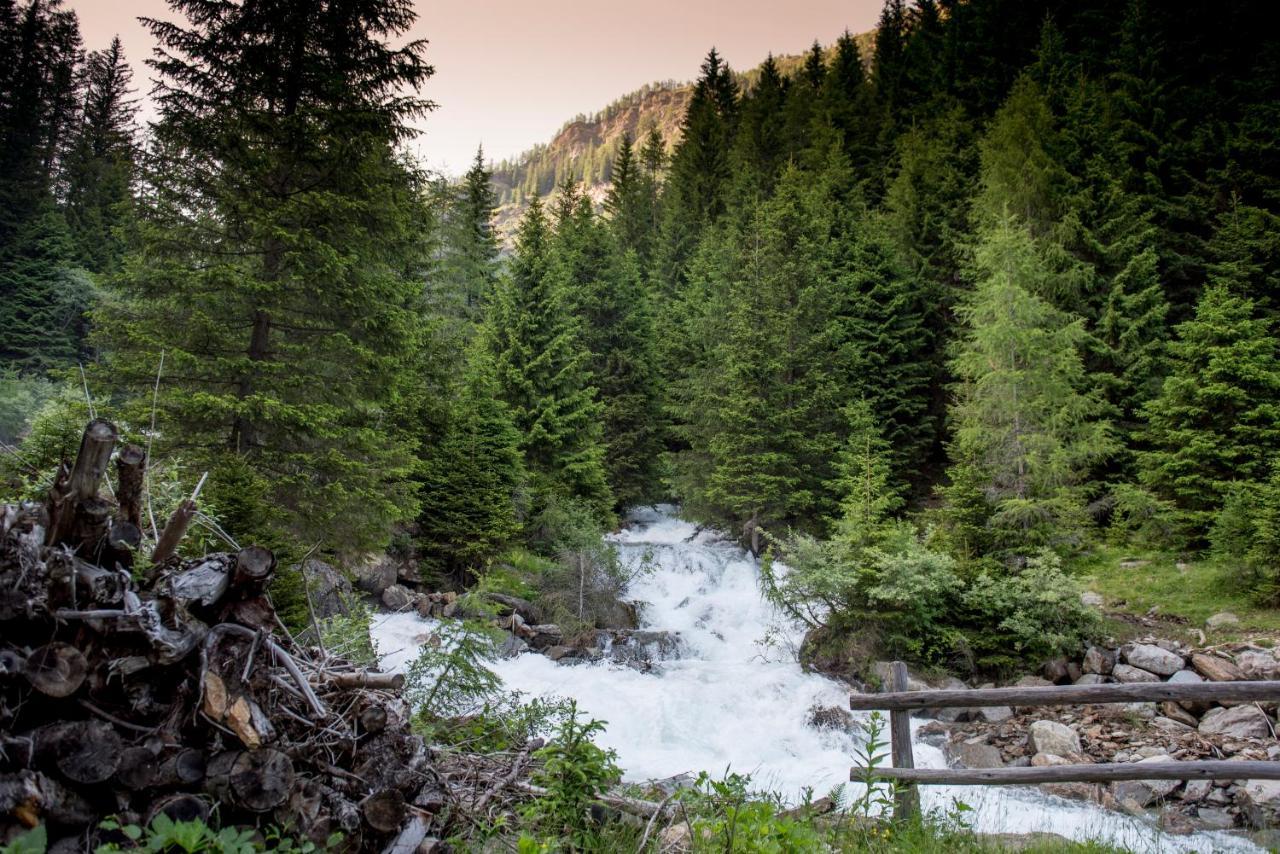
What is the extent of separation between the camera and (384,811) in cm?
280

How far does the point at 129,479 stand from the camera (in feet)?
8.92

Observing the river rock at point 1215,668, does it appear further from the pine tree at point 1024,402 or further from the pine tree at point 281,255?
the pine tree at point 281,255

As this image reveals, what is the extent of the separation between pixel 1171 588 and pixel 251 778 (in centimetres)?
1561

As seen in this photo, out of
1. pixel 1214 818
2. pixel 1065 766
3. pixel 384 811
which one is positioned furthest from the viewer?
pixel 1214 818

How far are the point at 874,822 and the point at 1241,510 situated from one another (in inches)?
453

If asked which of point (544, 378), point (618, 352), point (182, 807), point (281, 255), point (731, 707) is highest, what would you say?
point (281, 255)

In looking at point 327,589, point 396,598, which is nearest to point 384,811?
point 327,589

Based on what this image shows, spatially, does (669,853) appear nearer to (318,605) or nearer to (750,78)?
(318,605)

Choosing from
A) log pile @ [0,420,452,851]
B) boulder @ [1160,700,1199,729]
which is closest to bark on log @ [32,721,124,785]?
log pile @ [0,420,452,851]

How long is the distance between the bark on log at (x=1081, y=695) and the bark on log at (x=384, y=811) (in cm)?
364

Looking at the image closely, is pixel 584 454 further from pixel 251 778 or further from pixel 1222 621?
pixel 251 778

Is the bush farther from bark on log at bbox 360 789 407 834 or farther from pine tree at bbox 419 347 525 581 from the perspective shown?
bark on log at bbox 360 789 407 834

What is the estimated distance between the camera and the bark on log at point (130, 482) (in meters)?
2.67

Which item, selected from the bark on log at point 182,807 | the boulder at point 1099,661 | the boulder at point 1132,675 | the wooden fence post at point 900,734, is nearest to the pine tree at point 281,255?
the bark on log at point 182,807
